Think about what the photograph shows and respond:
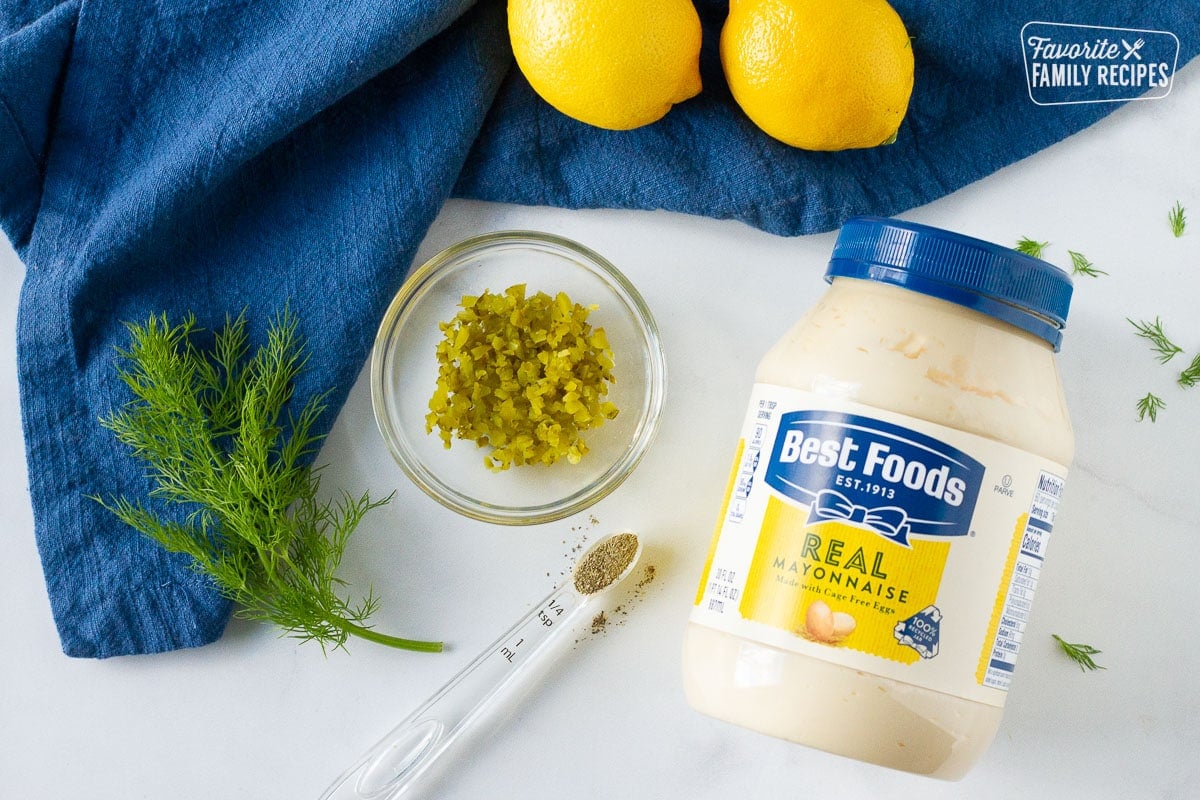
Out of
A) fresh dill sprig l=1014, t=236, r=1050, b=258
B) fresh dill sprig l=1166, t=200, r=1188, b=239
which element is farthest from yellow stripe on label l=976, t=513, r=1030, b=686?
fresh dill sprig l=1166, t=200, r=1188, b=239

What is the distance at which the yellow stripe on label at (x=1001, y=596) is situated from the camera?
0.97m

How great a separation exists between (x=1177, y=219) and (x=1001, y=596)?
68 centimetres

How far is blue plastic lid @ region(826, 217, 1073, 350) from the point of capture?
0.95 metres

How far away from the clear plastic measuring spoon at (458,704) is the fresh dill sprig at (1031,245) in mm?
667

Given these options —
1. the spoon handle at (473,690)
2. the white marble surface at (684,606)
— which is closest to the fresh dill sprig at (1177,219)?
the white marble surface at (684,606)

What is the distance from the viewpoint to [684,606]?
51.2 inches

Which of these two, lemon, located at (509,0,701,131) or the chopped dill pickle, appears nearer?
lemon, located at (509,0,701,131)

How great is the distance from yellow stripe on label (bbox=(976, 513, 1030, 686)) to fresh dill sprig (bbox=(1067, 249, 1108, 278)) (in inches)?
19.6

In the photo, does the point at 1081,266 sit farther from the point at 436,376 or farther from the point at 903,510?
the point at 436,376

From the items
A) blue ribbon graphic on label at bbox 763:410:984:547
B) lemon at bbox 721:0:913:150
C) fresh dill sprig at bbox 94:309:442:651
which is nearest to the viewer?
blue ribbon graphic on label at bbox 763:410:984:547

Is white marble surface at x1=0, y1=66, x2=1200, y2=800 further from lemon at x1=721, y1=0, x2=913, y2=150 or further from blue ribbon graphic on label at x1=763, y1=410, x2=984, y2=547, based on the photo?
blue ribbon graphic on label at x1=763, y1=410, x2=984, y2=547

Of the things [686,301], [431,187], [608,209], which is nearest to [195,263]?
[431,187]

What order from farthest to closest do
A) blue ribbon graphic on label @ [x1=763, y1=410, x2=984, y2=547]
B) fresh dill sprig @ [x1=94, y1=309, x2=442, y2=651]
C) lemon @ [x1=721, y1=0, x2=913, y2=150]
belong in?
1. fresh dill sprig @ [x1=94, y1=309, x2=442, y2=651]
2. lemon @ [x1=721, y1=0, x2=913, y2=150]
3. blue ribbon graphic on label @ [x1=763, y1=410, x2=984, y2=547]

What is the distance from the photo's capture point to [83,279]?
122 cm
